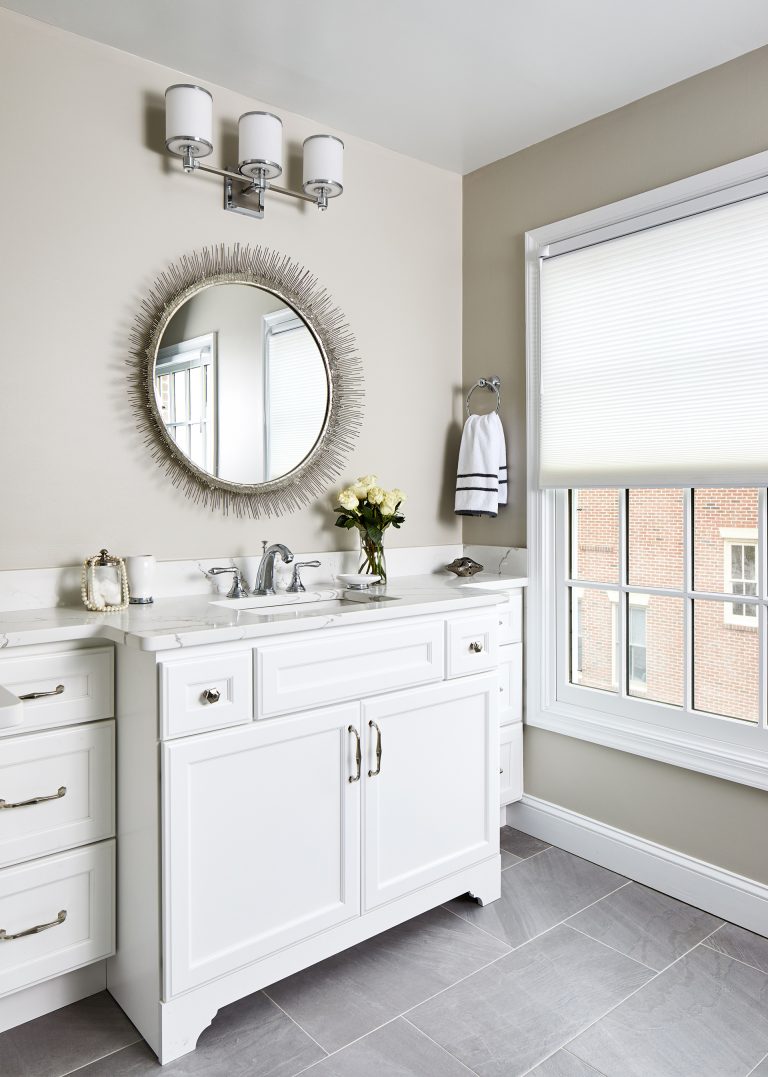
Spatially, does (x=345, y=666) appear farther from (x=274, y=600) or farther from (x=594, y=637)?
(x=594, y=637)

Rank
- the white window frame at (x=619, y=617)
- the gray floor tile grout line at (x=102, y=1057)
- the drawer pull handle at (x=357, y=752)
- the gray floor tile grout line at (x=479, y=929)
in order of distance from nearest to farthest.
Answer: the gray floor tile grout line at (x=102, y=1057) < the drawer pull handle at (x=357, y=752) < the gray floor tile grout line at (x=479, y=929) < the white window frame at (x=619, y=617)

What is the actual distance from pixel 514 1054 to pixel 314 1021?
465 mm

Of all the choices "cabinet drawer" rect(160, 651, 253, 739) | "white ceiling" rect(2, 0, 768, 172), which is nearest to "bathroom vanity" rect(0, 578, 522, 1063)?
"cabinet drawer" rect(160, 651, 253, 739)

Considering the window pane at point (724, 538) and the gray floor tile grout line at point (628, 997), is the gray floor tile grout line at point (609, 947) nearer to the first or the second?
the gray floor tile grout line at point (628, 997)

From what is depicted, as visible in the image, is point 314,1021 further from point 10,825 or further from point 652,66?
point 652,66

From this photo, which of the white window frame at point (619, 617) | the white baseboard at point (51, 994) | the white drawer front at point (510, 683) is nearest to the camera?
the white baseboard at point (51, 994)

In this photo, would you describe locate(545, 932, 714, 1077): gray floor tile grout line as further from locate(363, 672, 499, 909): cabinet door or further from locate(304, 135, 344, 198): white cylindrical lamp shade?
locate(304, 135, 344, 198): white cylindrical lamp shade

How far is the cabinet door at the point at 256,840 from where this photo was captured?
1.69 m

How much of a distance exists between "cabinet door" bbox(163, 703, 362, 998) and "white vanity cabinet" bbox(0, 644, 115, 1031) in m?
0.26

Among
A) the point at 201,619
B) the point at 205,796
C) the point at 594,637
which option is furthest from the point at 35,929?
the point at 594,637

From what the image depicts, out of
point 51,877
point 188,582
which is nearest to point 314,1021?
point 51,877

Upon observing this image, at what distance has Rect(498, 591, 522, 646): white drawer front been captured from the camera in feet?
9.05

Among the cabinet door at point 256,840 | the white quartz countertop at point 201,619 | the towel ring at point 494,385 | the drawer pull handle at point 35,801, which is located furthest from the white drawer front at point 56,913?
the towel ring at point 494,385

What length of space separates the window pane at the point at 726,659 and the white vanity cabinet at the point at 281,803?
716 mm
